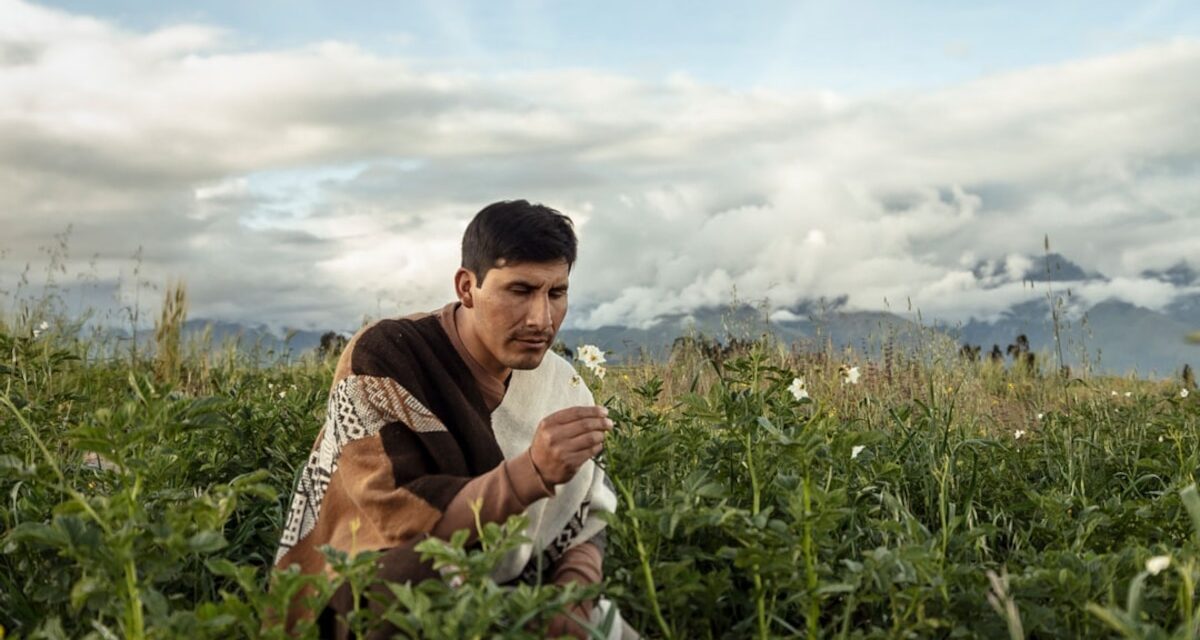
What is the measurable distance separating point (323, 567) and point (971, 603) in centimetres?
162

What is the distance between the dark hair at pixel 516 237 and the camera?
2.75 metres

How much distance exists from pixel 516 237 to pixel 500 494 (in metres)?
0.65

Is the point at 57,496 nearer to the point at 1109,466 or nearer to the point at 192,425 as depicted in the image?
the point at 192,425

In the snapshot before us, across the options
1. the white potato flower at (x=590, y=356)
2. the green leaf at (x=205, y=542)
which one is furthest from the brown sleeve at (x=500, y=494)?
the white potato flower at (x=590, y=356)

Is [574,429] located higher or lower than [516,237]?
lower

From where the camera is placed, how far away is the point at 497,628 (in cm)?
255

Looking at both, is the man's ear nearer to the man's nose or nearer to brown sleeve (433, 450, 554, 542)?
the man's nose

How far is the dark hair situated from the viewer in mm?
2752

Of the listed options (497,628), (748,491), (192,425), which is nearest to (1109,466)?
(748,491)

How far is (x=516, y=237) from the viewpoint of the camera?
2758 mm

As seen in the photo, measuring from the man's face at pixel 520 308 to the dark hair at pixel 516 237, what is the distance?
24 millimetres

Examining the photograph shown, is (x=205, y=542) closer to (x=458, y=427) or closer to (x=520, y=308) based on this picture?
(x=458, y=427)

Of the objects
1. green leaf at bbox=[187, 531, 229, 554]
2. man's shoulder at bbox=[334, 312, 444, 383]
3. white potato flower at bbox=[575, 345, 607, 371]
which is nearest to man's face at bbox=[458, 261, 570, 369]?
man's shoulder at bbox=[334, 312, 444, 383]

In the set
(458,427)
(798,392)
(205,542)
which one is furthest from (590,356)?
(205,542)
